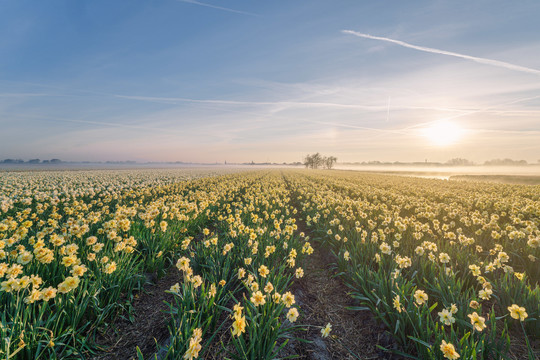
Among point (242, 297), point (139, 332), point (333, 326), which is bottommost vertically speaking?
point (333, 326)

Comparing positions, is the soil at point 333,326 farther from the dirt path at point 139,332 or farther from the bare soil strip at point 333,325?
the dirt path at point 139,332

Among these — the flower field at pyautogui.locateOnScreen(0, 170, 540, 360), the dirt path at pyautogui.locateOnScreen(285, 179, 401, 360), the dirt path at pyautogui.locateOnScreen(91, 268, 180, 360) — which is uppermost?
the flower field at pyautogui.locateOnScreen(0, 170, 540, 360)

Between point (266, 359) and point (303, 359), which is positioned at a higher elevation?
point (266, 359)

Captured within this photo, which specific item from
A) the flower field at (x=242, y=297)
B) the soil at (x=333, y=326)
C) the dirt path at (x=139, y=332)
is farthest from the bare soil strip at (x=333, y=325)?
the dirt path at (x=139, y=332)

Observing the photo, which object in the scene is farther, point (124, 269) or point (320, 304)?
point (320, 304)

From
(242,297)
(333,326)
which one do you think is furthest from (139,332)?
(333,326)

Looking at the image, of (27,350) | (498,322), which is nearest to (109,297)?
(27,350)

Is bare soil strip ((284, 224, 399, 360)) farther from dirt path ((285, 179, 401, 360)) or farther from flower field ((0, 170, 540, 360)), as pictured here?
flower field ((0, 170, 540, 360))

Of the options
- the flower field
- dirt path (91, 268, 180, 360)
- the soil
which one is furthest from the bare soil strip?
dirt path (91, 268, 180, 360)

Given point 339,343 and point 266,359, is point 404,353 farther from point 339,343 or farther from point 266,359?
point 266,359

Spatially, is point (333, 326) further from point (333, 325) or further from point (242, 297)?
point (242, 297)

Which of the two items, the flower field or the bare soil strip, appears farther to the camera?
the bare soil strip

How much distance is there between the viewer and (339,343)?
348 centimetres

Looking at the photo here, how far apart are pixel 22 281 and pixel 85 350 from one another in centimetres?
122
